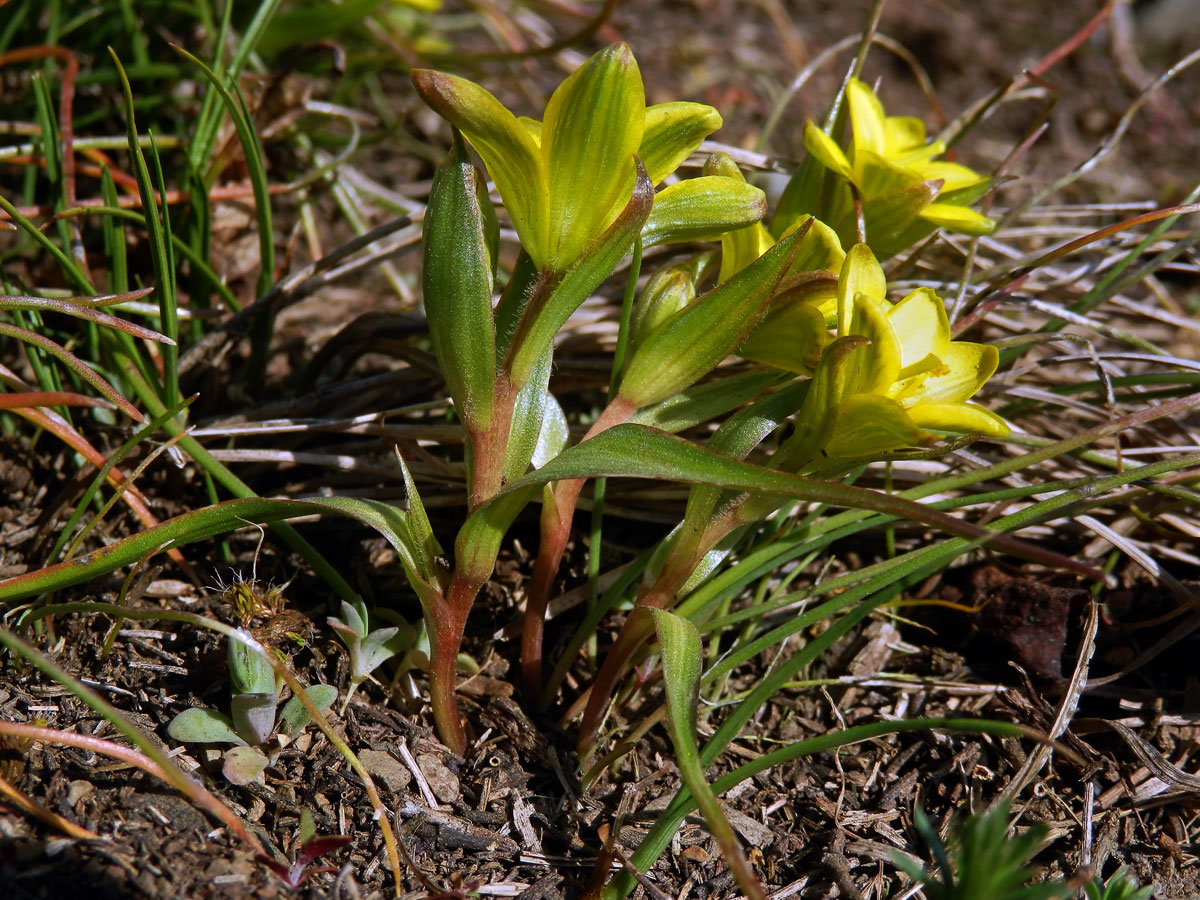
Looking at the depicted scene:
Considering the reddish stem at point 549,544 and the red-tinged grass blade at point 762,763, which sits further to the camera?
the reddish stem at point 549,544

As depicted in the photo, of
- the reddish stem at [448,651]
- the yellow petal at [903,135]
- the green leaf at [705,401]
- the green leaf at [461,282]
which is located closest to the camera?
the green leaf at [461,282]

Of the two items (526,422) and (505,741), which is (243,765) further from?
(526,422)

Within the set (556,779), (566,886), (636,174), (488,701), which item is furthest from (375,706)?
(636,174)

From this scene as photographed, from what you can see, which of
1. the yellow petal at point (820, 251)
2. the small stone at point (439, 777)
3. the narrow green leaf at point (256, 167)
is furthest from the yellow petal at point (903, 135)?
the small stone at point (439, 777)

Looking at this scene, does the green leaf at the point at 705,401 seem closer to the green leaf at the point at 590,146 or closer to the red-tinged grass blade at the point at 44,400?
the green leaf at the point at 590,146

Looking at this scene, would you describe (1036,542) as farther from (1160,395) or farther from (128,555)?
(128,555)

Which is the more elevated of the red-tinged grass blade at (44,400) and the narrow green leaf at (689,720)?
the red-tinged grass blade at (44,400)

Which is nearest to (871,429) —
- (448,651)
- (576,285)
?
(576,285)
